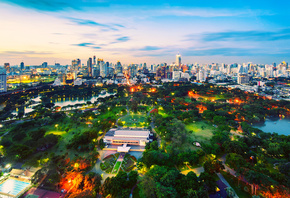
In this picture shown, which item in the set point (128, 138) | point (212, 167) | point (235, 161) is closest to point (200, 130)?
point (235, 161)

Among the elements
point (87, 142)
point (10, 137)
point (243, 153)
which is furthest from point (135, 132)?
point (10, 137)

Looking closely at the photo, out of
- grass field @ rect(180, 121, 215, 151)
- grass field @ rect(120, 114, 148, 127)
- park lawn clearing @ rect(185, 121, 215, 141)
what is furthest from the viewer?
grass field @ rect(120, 114, 148, 127)

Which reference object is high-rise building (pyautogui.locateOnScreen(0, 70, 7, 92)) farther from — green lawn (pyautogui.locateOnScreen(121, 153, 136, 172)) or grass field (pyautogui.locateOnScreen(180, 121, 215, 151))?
grass field (pyautogui.locateOnScreen(180, 121, 215, 151))

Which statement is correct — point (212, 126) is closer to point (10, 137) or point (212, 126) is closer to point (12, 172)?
point (12, 172)

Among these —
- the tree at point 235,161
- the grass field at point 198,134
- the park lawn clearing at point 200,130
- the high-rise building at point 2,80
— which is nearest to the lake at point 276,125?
the park lawn clearing at point 200,130

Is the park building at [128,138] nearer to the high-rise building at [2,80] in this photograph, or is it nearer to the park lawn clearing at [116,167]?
the park lawn clearing at [116,167]

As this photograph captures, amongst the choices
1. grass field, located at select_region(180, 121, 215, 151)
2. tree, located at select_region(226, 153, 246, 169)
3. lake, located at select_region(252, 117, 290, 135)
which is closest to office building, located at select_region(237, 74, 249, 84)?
lake, located at select_region(252, 117, 290, 135)
